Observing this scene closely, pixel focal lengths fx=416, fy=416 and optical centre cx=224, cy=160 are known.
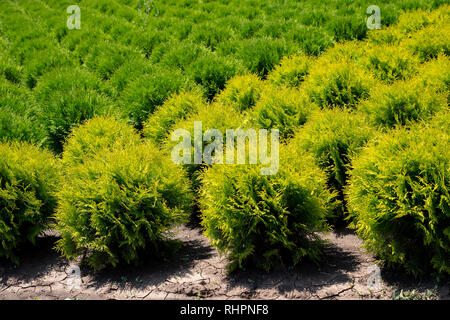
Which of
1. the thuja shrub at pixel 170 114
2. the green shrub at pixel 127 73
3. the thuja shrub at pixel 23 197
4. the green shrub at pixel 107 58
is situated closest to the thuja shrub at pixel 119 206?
the thuja shrub at pixel 23 197

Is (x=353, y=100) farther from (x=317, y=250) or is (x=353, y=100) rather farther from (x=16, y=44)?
(x=16, y=44)

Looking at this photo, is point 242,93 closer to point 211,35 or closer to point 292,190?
point 292,190

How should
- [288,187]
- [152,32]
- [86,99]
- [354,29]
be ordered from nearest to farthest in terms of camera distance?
[288,187]
[86,99]
[354,29]
[152,32]

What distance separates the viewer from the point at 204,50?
9.07m

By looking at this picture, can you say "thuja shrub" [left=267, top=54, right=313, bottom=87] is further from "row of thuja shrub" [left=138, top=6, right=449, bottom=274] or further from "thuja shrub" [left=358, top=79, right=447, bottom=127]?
"thuja shrub" [left=358, top=79, right=447, bottom=127]

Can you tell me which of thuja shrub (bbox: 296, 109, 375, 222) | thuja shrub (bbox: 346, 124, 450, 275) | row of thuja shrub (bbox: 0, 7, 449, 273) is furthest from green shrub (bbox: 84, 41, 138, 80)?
thuja shrub (bbox: 346, 124, 450, 275)

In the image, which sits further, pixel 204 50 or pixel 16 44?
pixel 16 44

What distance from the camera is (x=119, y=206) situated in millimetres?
4348

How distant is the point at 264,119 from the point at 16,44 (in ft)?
33.4

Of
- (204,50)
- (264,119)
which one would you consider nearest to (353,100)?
(264,119)

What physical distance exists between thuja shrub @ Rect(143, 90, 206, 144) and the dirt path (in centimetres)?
226

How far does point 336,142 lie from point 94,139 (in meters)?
3.31

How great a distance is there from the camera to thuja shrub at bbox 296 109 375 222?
5.01 metres
